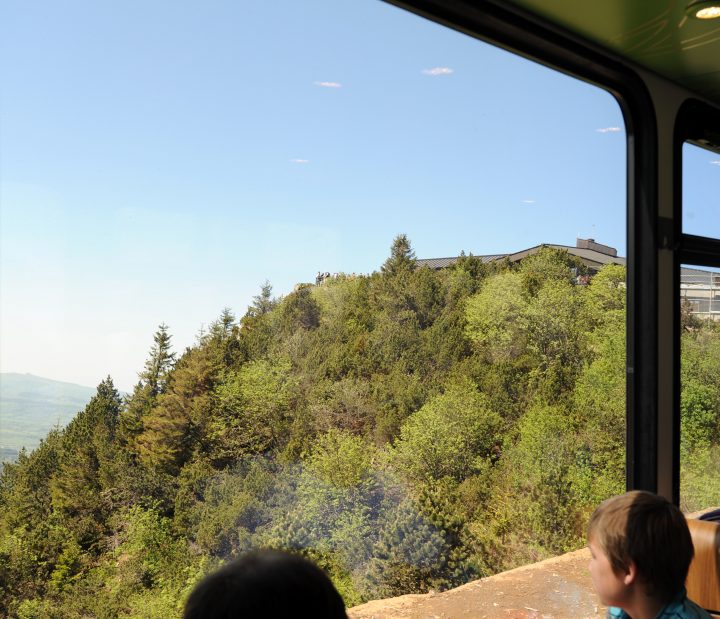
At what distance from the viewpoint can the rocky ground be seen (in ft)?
11.5

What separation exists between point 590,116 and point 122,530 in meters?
4.51

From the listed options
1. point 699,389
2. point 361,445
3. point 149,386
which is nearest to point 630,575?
point 149,386

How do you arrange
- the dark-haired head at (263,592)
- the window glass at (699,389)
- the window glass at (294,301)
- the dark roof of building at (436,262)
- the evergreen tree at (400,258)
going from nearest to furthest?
the dark-haired head at (263,592) → the window glass at (294,301) → the window glass at (699,389) → the evergreen tree at (400,258) → the dark roof of building at (436,262)

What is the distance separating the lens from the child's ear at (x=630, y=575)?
1607 mm

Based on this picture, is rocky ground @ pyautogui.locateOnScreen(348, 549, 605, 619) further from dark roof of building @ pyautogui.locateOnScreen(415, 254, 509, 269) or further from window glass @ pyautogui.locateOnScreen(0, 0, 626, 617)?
dark roof of building @ pyautogui.locateOnScreen(415, 254, 509, 269)

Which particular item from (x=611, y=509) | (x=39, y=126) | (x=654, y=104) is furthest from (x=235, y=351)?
(x=654, y=104)

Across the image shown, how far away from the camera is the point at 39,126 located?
215 centimetres

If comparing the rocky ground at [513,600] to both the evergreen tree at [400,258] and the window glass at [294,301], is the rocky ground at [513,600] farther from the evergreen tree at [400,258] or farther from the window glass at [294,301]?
the evergreen tree at [400,258]

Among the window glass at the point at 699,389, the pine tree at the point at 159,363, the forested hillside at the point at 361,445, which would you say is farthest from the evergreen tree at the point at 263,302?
the window glass at the point at 699,389

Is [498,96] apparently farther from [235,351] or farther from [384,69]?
[235,351]

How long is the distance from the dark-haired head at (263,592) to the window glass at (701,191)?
3.04 metres

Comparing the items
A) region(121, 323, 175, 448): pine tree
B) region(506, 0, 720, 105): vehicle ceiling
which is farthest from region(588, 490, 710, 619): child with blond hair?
region(506, 0, 720, 105): vehicle ceiling

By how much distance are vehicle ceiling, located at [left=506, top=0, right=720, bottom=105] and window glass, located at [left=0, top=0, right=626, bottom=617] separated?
31cm

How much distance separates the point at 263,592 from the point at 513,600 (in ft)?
10.4
